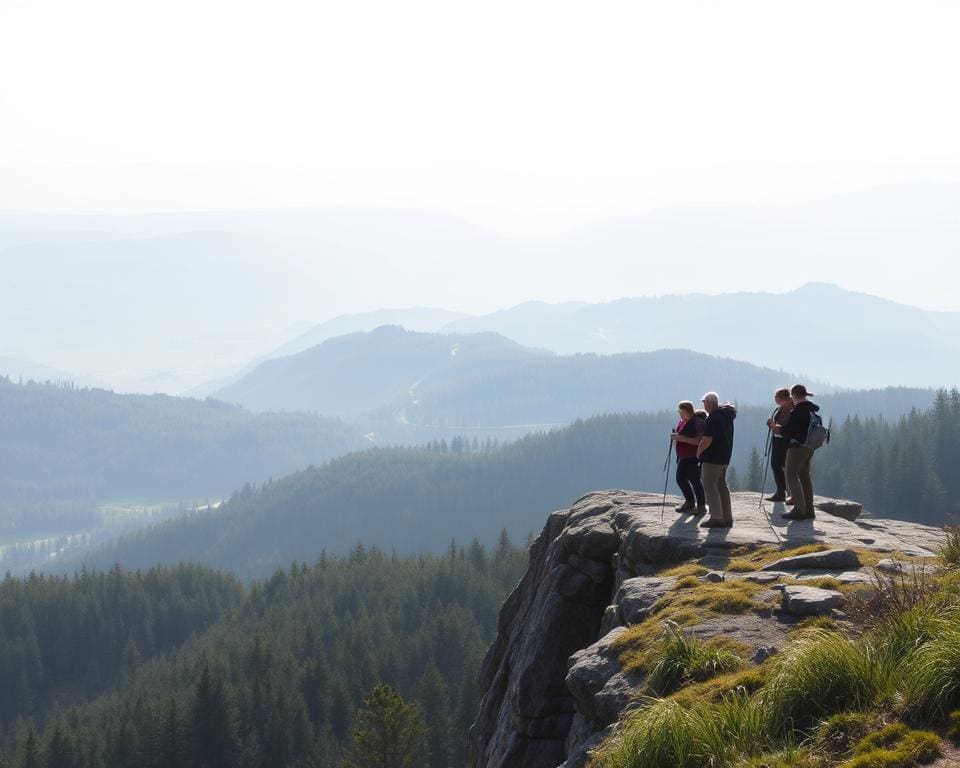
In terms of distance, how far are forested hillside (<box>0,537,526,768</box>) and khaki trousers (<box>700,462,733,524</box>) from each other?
6994 cm

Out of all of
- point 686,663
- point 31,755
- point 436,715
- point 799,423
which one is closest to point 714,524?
point 799,423

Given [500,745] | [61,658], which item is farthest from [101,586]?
[500,745]

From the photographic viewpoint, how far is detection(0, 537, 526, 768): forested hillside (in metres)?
100

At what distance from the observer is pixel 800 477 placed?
26688 mm

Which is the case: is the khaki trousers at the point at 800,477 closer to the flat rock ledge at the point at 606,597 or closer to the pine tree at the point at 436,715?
the flat rock ledge at the point at 606,597

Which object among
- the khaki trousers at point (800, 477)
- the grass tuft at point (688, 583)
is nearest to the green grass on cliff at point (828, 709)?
the grass tuft at point (688, 583)

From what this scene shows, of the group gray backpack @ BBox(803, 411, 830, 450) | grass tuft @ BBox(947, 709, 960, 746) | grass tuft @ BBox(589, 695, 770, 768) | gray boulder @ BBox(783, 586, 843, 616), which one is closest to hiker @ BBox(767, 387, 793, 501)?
gray backpack @ BBox(803, 411, 830, 450)

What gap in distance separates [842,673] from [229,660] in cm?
12903

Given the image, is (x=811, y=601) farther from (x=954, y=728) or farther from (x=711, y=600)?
(x=954, y=728)

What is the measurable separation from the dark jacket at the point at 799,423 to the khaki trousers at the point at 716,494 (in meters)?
1.98

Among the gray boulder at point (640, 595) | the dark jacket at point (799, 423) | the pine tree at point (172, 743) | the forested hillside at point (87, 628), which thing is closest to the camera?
the gray boulder at point (640, 595)

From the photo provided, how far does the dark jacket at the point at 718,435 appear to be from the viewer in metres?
24.6

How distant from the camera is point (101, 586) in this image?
188 meters

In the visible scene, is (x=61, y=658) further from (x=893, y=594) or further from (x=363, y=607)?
(x=893, y=594)
